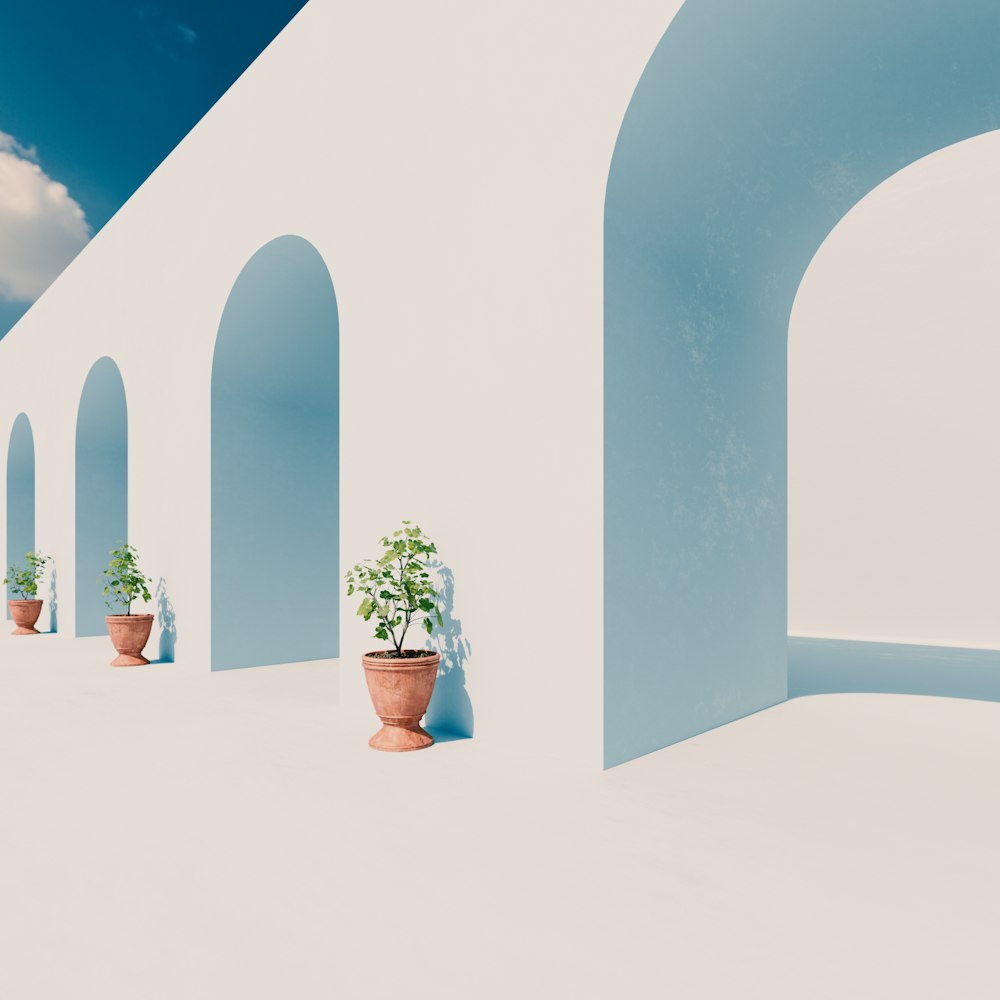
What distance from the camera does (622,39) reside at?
11.9ft

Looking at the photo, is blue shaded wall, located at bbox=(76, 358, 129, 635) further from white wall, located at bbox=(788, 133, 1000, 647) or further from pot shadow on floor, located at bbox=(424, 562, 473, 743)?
white wall, located at bbox=(788, 133, 1000, 647)

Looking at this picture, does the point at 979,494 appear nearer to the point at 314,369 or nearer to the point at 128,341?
the point at 314,369

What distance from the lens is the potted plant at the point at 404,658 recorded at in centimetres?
407

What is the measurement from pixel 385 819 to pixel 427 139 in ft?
12.7

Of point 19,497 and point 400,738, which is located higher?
point 19,497

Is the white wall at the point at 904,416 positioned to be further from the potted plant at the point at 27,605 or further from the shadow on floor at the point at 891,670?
the potted plant at the point at 27,605

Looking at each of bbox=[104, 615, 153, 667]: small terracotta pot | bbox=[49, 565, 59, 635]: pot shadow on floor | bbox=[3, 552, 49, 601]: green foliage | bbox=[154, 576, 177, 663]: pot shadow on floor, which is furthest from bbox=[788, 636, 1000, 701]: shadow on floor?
bbox=[3, 552, 49, 601]: green foliage

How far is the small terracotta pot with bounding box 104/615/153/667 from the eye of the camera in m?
7.22

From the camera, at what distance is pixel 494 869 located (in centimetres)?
Answer: 253

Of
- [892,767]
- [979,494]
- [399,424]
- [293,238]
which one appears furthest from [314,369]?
[979,494]

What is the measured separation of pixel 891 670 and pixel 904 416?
3.65 meters

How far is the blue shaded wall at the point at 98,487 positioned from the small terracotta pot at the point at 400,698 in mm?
7306

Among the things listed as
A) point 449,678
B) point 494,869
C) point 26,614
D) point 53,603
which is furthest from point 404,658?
point 26,614

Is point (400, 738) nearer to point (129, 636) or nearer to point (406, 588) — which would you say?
point (406, 588)
